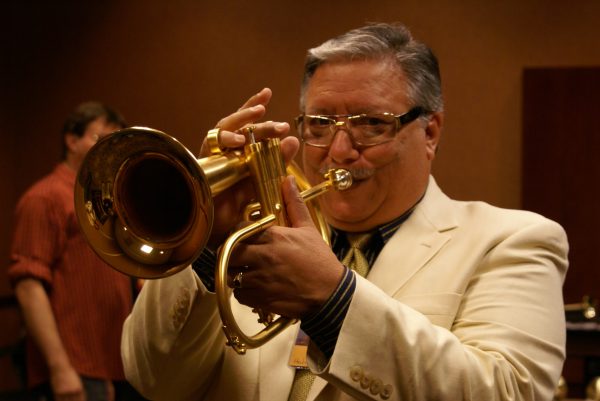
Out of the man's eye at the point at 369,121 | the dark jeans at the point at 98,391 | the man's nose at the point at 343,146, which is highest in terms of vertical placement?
the man's eye at the point at 369,121

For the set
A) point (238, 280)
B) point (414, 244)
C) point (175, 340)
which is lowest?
point (175, 340)

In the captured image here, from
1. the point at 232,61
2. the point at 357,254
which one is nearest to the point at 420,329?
the point at 357,254

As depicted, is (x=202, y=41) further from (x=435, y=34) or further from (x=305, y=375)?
(x=305, y=375)

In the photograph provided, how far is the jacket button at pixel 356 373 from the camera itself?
1438 millimetres

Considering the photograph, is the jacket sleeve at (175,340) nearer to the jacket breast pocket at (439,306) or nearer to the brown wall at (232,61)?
the jacket breast pocket at (439,306)

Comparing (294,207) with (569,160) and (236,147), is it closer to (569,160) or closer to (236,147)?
(236,147)

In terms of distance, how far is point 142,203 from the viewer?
1.44 m

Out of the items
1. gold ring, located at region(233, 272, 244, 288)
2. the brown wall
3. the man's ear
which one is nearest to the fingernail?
gold ring, located at region(233, 272, 244, 288)

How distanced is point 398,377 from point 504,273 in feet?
1.19

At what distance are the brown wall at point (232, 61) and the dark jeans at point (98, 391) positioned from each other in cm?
173

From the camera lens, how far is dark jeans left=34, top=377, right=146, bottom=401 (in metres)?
3.39

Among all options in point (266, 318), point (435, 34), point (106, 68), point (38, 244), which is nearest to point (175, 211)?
point (266, 318)

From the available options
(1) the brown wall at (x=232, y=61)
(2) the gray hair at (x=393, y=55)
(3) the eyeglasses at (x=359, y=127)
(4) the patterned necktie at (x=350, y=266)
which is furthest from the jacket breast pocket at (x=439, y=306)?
(1) the brown wall at (x=232, y=61)

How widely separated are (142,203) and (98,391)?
7.09 ft
